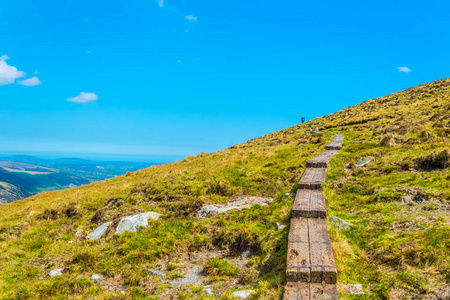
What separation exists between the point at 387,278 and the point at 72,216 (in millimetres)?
17236

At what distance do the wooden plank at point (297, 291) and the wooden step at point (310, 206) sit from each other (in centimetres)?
344

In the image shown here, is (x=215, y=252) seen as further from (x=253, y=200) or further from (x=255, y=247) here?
(x=253, y=200)

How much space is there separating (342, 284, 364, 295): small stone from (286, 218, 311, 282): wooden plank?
95cm

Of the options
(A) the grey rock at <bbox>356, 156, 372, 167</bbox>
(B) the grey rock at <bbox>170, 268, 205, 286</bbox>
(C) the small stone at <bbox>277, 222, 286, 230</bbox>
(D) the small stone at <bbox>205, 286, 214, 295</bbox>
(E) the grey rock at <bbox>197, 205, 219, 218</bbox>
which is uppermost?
(A) the grey rock at <bbox>356, 156, 372, 167</bbox>

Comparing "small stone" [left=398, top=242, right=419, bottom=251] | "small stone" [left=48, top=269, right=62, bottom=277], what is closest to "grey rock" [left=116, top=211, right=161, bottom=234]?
"small stone" [left=48, top=269, right=62, bottom=277]

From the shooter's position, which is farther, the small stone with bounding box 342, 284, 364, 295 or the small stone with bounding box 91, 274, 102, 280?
the small stone with bounding box 91, 274, 102, 280

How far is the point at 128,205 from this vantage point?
15.6 meters

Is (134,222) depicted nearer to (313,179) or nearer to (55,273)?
(55,273)

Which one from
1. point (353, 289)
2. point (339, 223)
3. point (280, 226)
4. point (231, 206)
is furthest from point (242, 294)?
point (231, 206)

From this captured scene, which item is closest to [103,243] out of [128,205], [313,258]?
[128,205]

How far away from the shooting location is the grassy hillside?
6.57 meters

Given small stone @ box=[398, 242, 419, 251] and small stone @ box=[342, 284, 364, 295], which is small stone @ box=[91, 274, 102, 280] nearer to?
Answer: small stone @ box=[342, 284, 364, 295]

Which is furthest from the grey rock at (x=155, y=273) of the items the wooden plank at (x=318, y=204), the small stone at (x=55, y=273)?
the wooden plank at (x=318, y=204)

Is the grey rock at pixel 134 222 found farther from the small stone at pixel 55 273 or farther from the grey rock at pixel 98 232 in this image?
the small stone at pixel 55 273
